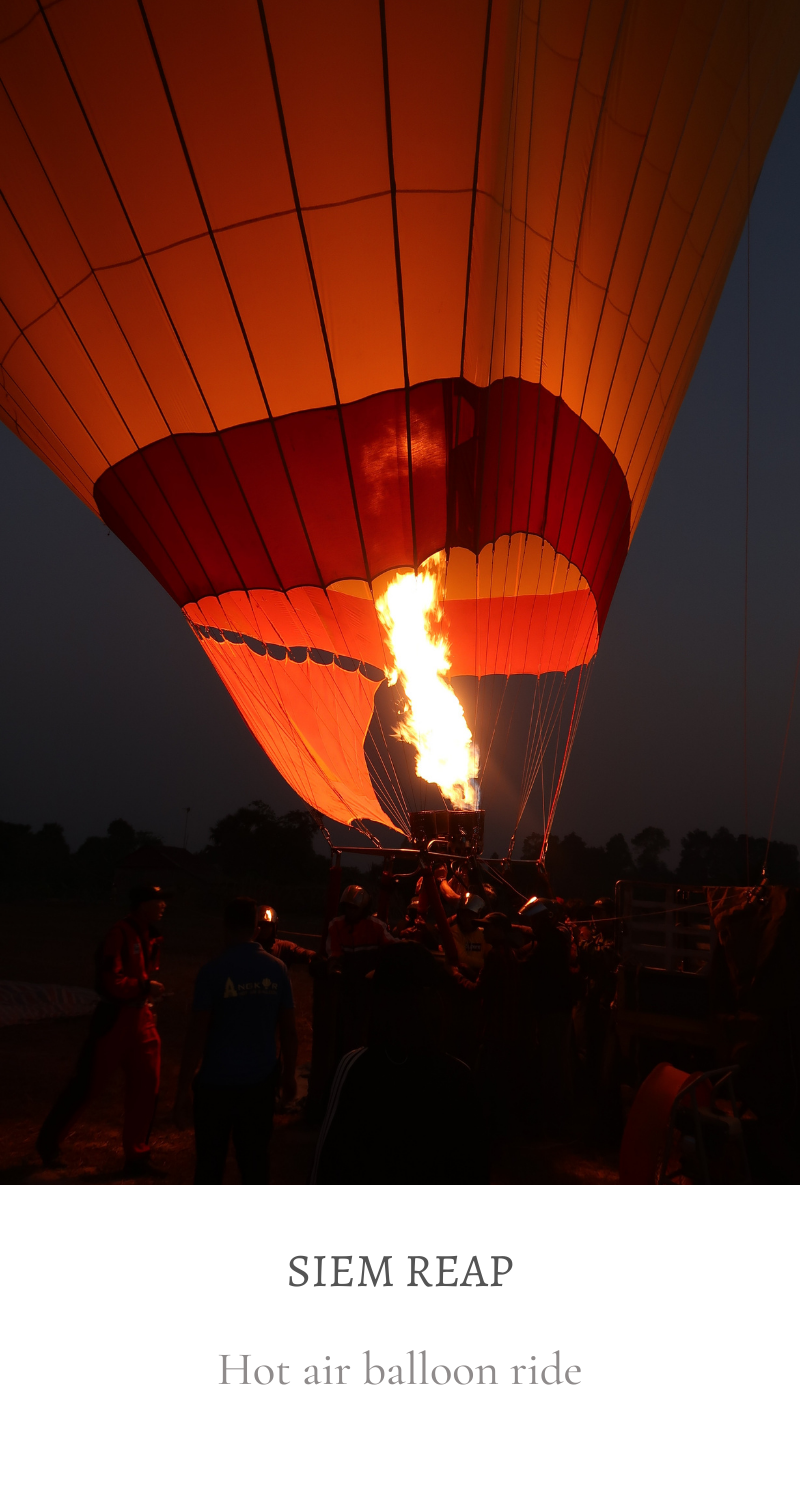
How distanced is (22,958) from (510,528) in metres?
10.7

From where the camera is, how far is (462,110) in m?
3.87

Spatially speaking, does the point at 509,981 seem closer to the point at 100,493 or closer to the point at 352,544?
the point at 352,544

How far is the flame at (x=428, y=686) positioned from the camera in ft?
16.9

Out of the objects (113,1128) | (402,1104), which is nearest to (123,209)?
(402,1104)

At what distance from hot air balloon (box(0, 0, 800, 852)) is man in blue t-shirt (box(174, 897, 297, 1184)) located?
3037 mm

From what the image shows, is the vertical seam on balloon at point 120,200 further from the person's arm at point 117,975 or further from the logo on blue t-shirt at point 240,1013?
the logo on blue t-shirt at point 240,1013

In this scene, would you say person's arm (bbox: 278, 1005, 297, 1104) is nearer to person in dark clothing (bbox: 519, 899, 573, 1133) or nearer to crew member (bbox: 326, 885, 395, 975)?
crew member (bbox: 326, 885, 395, 975)

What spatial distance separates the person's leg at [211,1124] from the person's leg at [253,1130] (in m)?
0.04

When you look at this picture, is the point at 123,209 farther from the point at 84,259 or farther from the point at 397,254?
the point at 397,254

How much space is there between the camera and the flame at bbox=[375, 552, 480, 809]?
5137 mm

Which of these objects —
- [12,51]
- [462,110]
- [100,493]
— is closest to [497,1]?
[462,110]

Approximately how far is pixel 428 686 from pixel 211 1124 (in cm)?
388

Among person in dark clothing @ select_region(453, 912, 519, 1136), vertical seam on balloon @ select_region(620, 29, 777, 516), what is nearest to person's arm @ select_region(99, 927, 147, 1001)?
person in dark clothing @ select_region(453, 912, 519, 1136)

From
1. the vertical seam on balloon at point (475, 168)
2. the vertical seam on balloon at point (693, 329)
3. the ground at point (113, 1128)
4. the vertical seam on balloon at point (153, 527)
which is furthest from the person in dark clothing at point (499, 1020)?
the vertical seam on balloon at point (693, 329)
